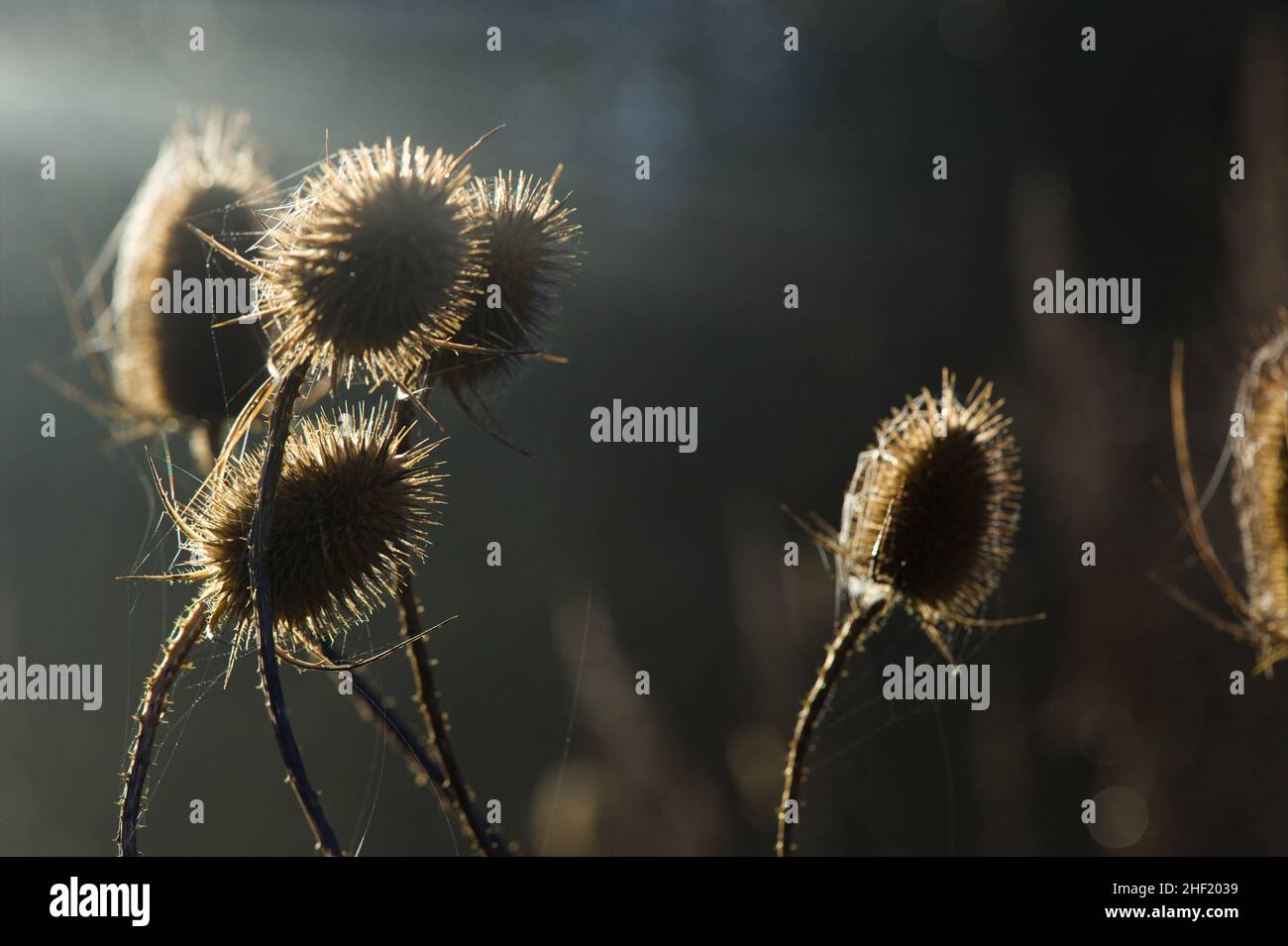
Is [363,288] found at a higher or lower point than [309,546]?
higher

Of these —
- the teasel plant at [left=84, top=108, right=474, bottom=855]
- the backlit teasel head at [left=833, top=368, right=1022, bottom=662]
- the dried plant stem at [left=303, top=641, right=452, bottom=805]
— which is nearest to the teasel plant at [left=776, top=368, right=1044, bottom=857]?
the backlit teasel head at [left=833, top=368, right=1022, bottom=662]

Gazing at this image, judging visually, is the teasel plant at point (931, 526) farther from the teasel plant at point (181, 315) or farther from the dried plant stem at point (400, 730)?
the teasel plant at point (181, 315)

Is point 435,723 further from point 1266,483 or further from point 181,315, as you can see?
point 1266,483

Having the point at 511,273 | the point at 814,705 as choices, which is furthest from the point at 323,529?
the point at 814,705

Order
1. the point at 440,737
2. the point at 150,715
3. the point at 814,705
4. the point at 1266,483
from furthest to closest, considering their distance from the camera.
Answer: the point at 1266,483 < the point at 814,705 < the point at 440,737 < the point at 150,715

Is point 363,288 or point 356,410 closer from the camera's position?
point 363,288

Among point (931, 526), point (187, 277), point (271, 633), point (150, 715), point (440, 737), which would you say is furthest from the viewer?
point (187, 277)
